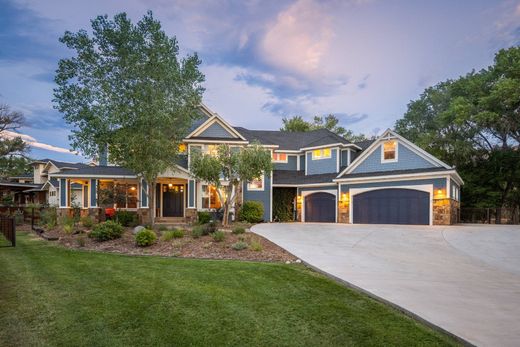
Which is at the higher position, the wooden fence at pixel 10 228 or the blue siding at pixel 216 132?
the blue siding at pixel 216 132

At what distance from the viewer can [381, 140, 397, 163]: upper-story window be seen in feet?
66.3

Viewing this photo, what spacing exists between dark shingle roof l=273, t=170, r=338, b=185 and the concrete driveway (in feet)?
31.4

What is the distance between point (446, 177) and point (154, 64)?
679 inches

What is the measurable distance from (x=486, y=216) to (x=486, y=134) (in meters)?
7.42

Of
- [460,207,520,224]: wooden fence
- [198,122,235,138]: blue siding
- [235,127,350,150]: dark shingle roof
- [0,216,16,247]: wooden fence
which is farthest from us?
[460,207,520,224]: wooden fence

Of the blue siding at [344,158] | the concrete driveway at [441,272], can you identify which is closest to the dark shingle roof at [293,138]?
the blue siding at [344,158]

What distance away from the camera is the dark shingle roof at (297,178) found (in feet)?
76.3

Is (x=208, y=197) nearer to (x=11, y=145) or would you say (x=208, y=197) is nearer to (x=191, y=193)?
(x=191, y=193)

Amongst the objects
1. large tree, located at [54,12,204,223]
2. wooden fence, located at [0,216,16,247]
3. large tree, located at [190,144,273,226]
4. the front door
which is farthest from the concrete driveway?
the front door

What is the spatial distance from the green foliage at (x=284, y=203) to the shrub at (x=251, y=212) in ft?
9.77

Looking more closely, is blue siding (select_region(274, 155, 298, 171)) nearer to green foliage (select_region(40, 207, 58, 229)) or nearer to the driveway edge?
green foliage (select_region(40, 207, 58, 229))

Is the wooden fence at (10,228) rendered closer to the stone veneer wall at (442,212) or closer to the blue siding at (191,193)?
the blue siding at (191,193)

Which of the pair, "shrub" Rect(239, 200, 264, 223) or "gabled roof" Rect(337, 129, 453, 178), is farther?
"shrub" Rect(239, 200, 264, 223)

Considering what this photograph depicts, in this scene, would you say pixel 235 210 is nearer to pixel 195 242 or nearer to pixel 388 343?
pixel 195 242
